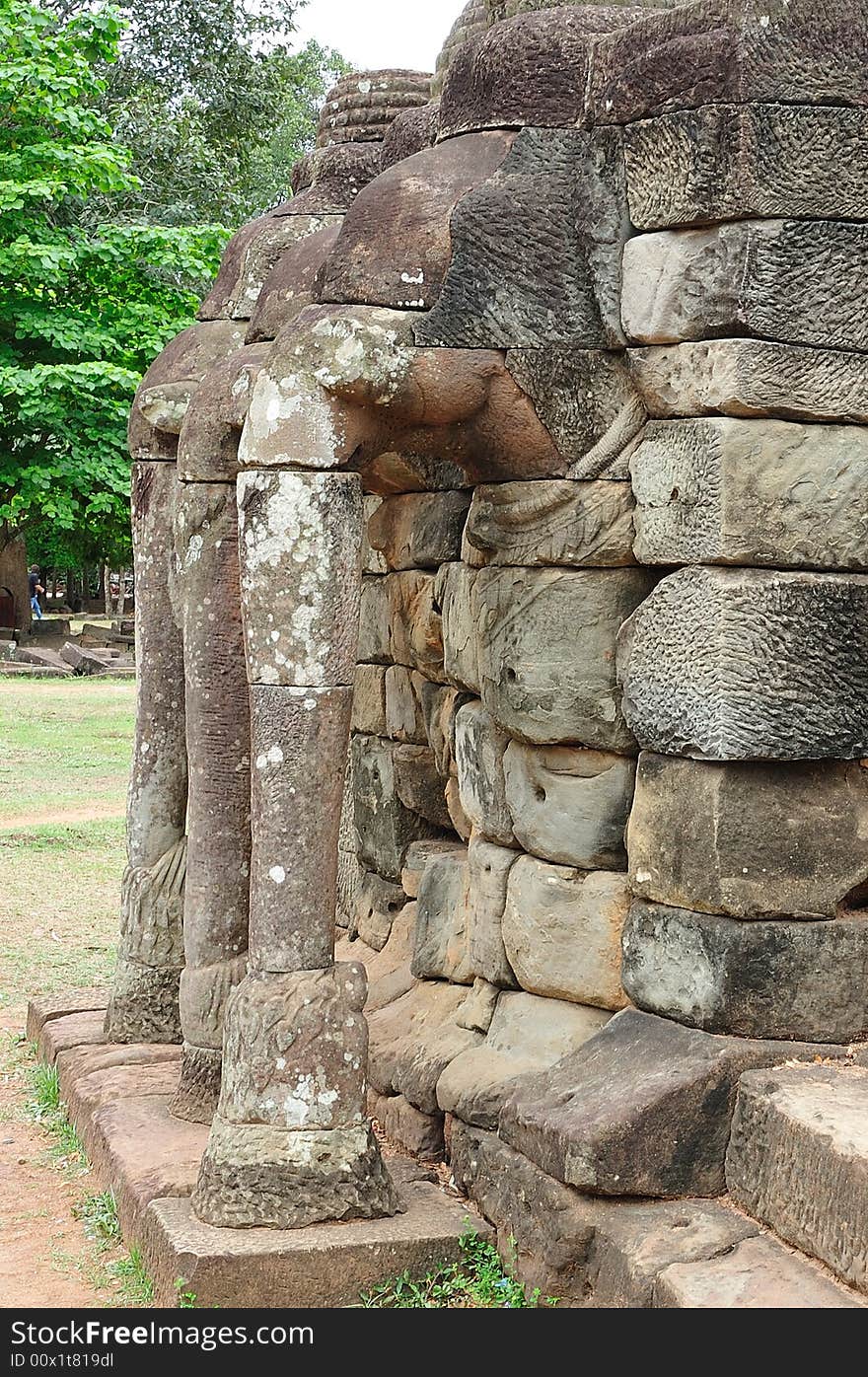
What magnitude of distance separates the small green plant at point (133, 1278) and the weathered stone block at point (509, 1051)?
2.99 feet

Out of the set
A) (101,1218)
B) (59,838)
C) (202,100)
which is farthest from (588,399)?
(202,100)

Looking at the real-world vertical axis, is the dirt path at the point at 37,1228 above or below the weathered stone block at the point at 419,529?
below

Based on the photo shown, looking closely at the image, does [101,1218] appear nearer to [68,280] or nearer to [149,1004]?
[149,1004]

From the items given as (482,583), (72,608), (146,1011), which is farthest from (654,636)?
(72,608)

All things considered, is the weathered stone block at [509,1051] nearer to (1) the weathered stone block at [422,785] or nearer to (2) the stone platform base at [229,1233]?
(2) the stone platform base at [229,1233]

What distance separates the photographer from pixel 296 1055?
13.9 feet

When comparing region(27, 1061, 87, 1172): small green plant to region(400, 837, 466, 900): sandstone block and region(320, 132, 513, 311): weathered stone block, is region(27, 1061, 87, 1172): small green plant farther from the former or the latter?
region(320, 132, 513, 311): weathered stone block

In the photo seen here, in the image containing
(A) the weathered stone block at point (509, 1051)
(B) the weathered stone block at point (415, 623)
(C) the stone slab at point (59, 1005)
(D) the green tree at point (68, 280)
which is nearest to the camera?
(A) the weathered stone block at point (509, 1051)

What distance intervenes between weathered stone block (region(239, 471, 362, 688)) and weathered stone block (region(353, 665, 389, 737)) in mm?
1830

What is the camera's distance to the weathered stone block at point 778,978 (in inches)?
157

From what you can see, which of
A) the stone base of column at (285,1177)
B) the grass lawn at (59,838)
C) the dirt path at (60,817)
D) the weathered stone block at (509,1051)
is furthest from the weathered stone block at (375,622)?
the dirt path at (60,817)

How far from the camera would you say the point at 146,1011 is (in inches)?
245
